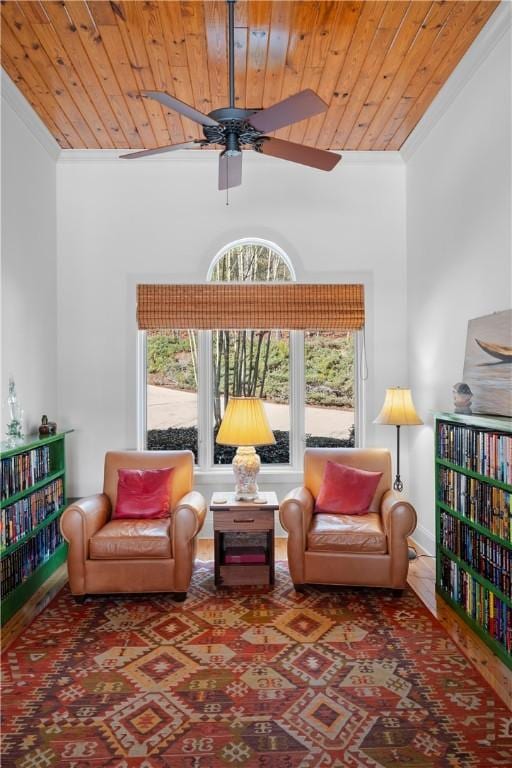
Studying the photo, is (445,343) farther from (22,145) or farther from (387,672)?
(22,145)

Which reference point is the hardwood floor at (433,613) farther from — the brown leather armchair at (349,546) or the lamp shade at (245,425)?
the lamp shade at (245,425)

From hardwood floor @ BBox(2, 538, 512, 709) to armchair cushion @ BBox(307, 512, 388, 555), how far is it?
Result: 1.55 feet

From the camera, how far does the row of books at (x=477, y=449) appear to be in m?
2.73

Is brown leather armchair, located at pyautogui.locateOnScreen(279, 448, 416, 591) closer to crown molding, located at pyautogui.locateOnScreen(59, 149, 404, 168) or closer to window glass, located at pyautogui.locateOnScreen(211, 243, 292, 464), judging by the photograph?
window glass, located at pyautogui.locateOnScreen(211, 243, 292, 464)

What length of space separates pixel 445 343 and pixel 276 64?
220 centimetres

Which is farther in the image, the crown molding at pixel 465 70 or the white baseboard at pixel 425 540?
the white baseboard at pixel 425 540

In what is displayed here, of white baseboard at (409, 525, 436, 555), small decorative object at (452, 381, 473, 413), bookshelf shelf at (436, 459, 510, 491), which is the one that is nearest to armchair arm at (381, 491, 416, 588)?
bookshelf shelf at (436, 459, 510, 491)

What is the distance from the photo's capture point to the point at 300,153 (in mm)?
2887

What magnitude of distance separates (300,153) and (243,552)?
2.58 m

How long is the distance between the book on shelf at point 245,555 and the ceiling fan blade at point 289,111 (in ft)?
8.75

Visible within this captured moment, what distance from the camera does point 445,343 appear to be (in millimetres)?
4035

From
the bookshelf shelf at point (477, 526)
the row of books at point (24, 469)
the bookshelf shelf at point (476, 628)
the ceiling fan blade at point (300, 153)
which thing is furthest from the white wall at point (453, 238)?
the row of books at point (24, 469)

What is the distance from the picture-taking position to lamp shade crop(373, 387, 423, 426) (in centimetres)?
427

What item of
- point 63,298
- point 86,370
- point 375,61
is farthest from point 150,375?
Result: point 375,61
